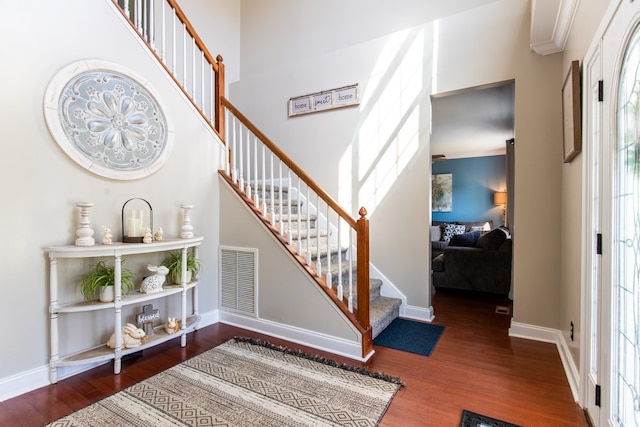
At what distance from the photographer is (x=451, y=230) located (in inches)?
303

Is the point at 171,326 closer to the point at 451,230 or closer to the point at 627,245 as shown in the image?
the point at 627,245

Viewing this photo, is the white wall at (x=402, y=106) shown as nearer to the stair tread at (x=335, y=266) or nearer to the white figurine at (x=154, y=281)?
the stair tread at (x=335, y=266)

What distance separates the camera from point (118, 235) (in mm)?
2500

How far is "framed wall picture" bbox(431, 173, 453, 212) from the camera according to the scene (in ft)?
28.1

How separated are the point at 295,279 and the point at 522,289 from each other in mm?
2085

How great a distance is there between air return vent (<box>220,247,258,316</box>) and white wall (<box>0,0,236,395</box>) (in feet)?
3.47

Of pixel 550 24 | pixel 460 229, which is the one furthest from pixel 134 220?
pixel 460 229

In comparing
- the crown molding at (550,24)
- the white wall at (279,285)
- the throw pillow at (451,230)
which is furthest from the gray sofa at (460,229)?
the white wall at (279,285)

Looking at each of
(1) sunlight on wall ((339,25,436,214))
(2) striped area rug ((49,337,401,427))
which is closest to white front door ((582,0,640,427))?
(2) striped area rug ((49,337,401,427))

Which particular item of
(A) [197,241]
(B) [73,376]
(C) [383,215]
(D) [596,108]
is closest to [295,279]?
(A) [197,241]

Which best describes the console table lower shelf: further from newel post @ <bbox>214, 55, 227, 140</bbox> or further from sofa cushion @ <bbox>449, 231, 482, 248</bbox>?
sofa cushion @ <bbox>449, 231, 482, 248</bbox>

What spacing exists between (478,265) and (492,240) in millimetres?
388

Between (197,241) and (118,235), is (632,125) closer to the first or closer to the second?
(197,241)

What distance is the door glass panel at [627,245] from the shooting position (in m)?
1.20
